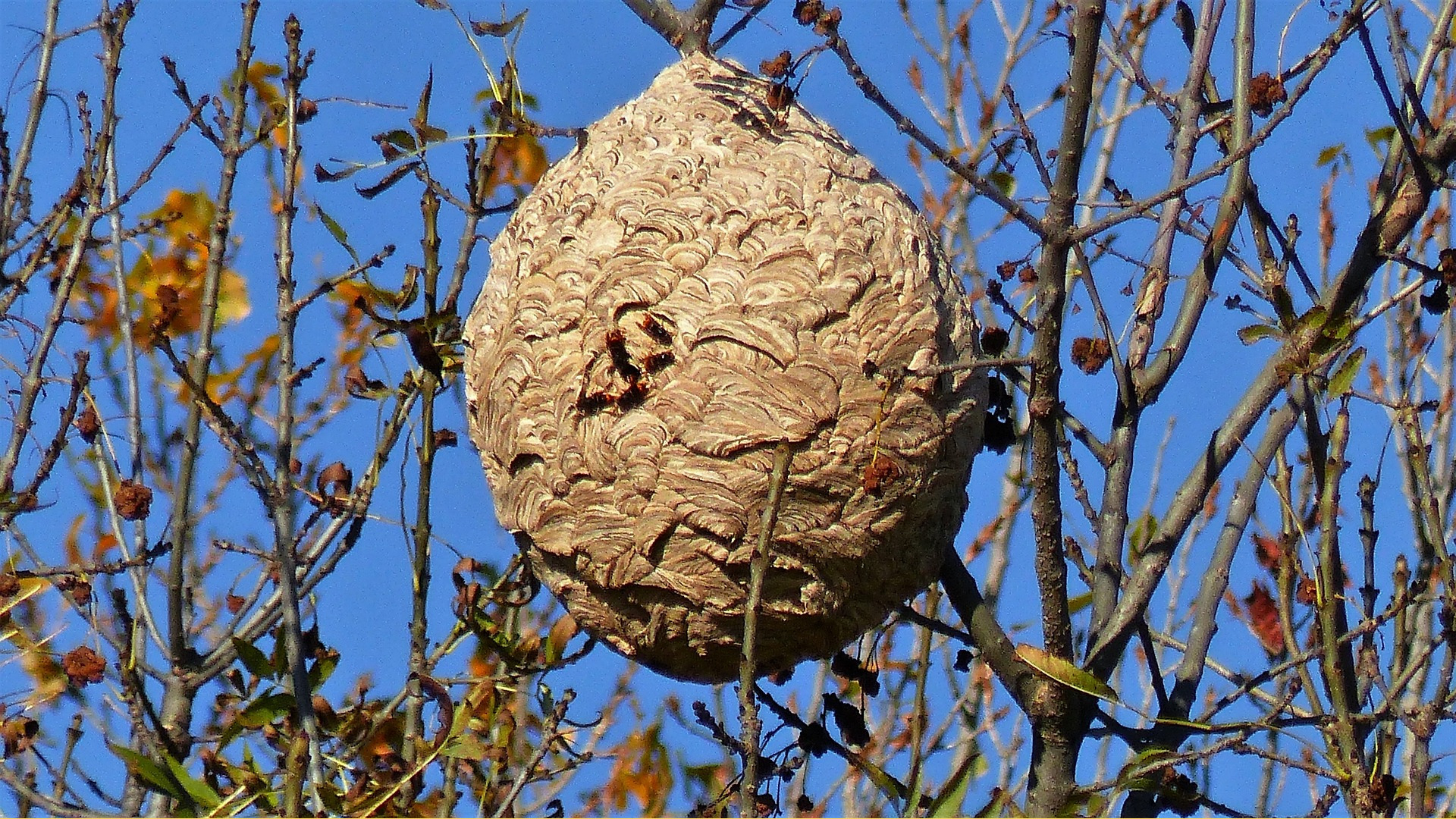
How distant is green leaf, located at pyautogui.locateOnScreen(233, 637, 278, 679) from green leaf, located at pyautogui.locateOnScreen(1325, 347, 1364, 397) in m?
1.64

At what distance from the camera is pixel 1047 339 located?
214 cm

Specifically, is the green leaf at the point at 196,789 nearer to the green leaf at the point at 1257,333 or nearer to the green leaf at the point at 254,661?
the green leaf at the point at 254,661

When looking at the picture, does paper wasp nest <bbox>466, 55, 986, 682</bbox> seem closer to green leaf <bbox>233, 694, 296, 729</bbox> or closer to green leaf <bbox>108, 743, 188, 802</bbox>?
green leaf <bbox>233, 694, 296, 729</bbox>

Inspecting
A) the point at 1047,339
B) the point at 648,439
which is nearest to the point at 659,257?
the point at 648,439

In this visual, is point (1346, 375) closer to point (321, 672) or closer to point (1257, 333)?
point (1257, 333)

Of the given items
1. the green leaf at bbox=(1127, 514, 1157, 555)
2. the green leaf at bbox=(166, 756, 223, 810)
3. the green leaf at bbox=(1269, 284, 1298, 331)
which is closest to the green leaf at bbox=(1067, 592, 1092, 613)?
the green leaf at bbox=(1127, 514, 1157, 555)

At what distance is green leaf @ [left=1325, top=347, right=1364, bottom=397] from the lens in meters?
2.17

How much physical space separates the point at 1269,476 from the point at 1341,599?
24 cm

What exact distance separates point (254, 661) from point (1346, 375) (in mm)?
1685

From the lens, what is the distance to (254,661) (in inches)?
90.0

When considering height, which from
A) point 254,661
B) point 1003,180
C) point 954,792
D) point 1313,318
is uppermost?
point 1003,180

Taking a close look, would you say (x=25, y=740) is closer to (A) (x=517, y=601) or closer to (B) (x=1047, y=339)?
(A) (x=517, y=601)

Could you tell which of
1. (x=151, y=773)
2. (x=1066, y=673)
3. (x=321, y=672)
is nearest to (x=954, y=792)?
(x=1066, y=673)

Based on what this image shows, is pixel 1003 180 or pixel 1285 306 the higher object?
pixel 1003 180
